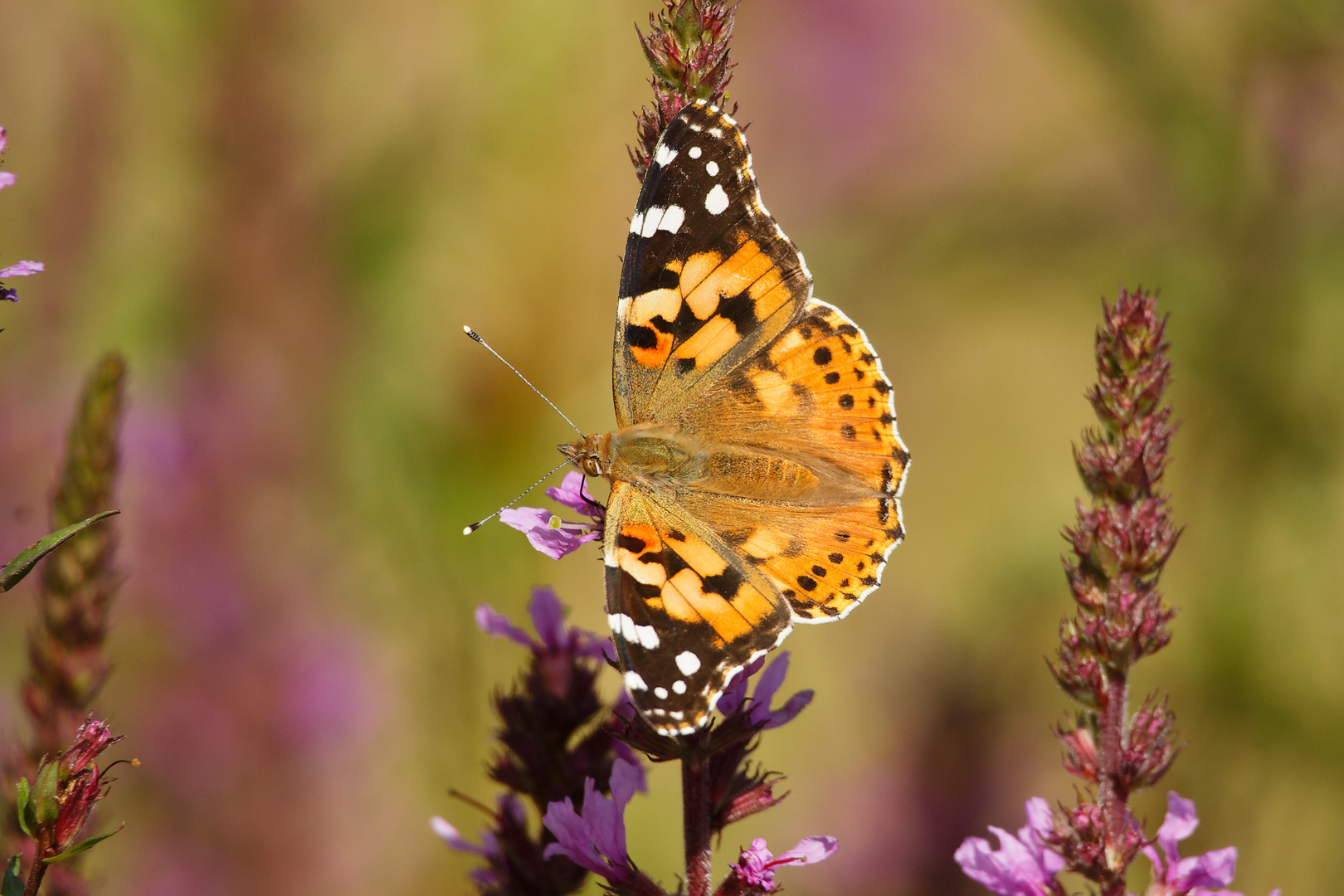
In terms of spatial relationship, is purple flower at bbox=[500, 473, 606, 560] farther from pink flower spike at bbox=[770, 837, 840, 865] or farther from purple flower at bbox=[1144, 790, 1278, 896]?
purple flower at bbox=[1144, 790, 1278, 896]

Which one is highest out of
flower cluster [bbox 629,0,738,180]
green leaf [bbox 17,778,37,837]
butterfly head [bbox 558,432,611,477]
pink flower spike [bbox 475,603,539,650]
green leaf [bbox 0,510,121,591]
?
flower cluster [bbox 629,0,738,180]

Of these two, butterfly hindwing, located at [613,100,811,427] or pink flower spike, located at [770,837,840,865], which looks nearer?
pink flower spike, located at [770,837,840,865]

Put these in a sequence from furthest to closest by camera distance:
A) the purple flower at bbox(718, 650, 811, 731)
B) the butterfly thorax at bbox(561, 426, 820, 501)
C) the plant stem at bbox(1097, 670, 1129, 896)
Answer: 1. the butterfly thorax at bbox(561, 426, 820, 501)
2. the purple flower at bbox(718, 650, 811, 731)
3. the plant stem at bbox(1097, 670, 1129, 896)

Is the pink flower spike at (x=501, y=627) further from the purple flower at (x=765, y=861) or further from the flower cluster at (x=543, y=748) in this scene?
the purple flower at (x=765, y=861)

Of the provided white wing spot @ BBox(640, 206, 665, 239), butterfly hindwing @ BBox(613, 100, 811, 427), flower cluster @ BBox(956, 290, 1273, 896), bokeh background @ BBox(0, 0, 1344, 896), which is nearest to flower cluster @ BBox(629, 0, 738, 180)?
butterfly hindwing @ BBox(613, 100, 811, 427)

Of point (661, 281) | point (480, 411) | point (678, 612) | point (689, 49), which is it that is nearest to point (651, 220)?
point (661, 281)

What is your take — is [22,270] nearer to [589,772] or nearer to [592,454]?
[589,772]

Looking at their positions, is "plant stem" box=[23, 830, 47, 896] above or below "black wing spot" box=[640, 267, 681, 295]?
below

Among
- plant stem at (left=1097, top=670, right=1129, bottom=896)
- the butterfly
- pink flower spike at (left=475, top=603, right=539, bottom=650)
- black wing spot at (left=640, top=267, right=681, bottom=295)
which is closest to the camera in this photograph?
plant stem at (left=1097, top=670, right=1129, bottom=896)
